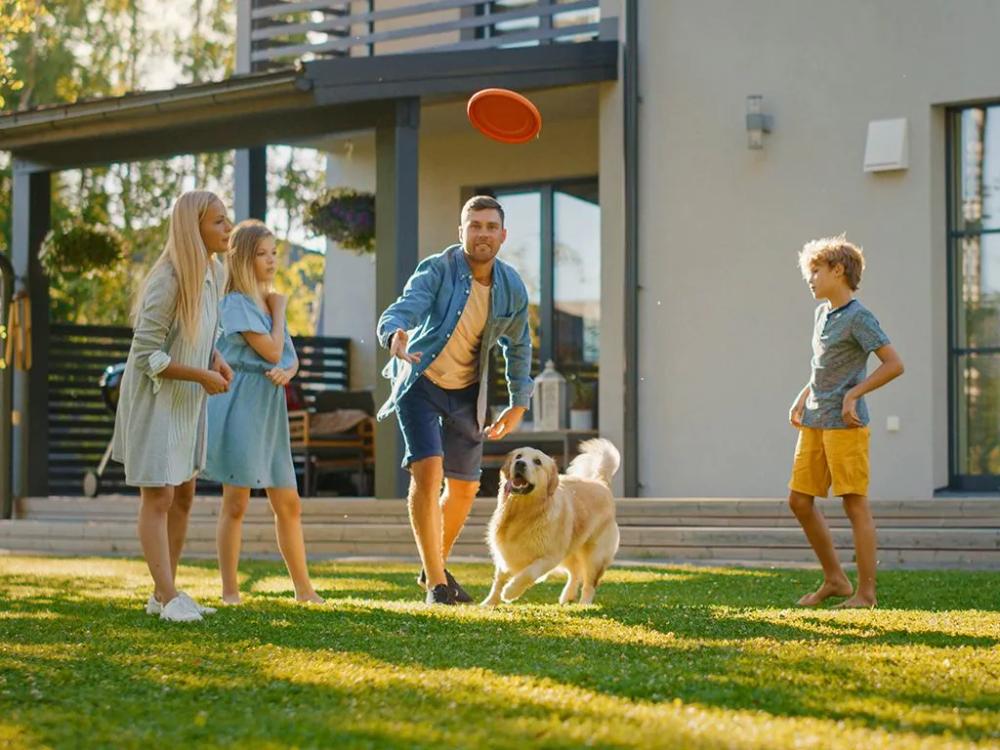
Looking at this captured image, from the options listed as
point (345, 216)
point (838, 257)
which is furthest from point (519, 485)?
point (345, 216)

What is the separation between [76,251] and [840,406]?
8.72 metres

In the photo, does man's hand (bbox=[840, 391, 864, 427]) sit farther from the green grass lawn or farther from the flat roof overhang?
the flat roof overhang

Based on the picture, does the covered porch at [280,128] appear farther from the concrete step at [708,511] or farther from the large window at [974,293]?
the large window at [974,293]

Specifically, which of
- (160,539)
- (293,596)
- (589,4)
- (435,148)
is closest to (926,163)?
(589,4)

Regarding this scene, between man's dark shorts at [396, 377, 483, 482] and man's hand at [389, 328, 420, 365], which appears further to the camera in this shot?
man's dark shorts at [396, 377, 483, 482]

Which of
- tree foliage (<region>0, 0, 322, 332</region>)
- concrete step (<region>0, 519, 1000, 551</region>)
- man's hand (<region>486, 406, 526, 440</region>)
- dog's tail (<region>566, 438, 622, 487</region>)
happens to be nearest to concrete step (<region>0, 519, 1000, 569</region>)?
concrete step (<region>0, 519, 1000, 551</region>)

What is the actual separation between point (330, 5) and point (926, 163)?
5.43 metres

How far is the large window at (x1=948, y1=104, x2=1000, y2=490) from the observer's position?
37.9 feet

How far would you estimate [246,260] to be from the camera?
6.73m

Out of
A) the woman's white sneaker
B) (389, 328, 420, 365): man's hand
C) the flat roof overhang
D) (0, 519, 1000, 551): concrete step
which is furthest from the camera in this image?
the flat roof overhang

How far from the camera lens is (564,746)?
3.34 meters

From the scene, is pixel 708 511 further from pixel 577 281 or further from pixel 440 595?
pixel 440 595

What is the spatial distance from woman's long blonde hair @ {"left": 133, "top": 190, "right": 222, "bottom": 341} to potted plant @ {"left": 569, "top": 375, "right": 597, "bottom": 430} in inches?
305

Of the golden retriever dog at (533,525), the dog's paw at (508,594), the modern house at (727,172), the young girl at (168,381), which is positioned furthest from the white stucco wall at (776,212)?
the young girl at (168,381)
